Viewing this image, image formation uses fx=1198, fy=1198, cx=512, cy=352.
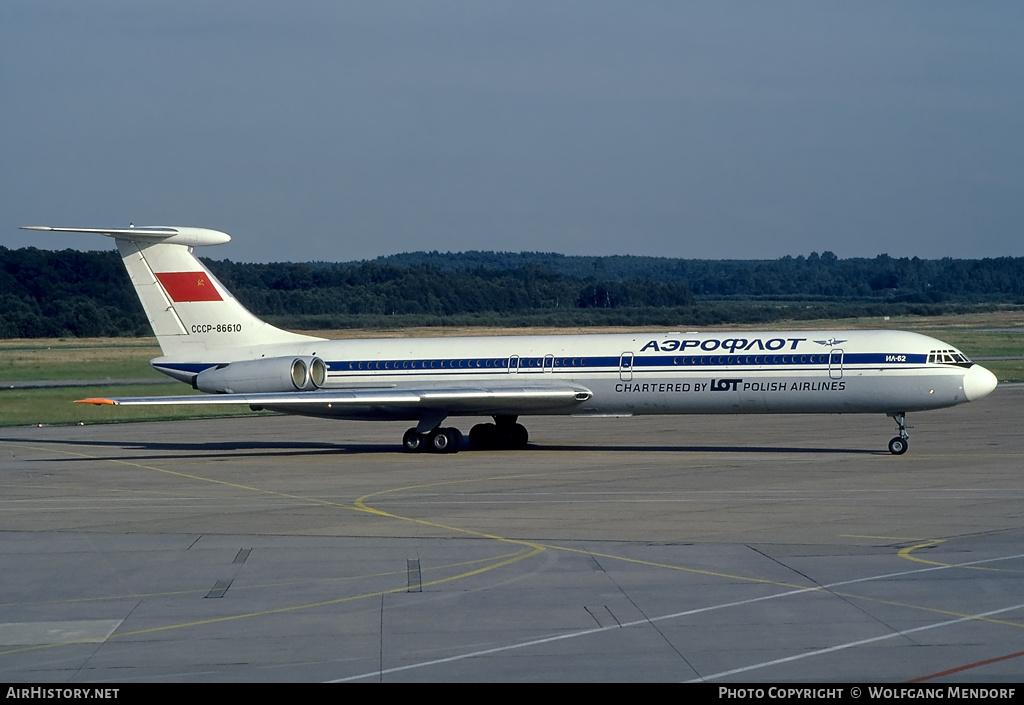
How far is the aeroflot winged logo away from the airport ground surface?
6013 mm

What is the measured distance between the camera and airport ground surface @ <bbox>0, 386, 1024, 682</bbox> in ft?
36.2

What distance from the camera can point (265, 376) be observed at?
109ft

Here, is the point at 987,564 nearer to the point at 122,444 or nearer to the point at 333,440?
the point at 333,440

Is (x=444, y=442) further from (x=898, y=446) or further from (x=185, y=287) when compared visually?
(x=898, y=446)

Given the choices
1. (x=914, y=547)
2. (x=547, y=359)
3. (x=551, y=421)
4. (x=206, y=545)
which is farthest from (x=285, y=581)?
(x=551, y=421)

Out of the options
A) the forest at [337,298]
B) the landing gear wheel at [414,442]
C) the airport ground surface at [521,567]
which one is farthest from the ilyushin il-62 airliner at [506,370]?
the forest at [337,298]

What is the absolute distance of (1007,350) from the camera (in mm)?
83562

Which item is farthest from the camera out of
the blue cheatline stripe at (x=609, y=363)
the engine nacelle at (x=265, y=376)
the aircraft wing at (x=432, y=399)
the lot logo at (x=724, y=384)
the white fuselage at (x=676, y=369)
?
the engine nacelle at (x=265, y=376)

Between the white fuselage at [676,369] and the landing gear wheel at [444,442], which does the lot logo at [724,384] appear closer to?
the white fuselage at [676,369]

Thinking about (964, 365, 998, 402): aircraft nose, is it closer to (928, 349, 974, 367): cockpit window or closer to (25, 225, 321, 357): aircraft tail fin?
(928, 349, 974, 367): cockpit window

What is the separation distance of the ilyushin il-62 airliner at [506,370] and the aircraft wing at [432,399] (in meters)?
0.05

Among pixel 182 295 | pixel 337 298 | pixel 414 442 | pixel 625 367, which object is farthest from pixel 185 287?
pixel 337 298

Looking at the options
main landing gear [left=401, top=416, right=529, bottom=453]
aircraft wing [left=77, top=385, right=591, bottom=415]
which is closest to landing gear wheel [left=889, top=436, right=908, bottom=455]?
A: aircraft wing [left=77, top=385, right=591, bottom=415]

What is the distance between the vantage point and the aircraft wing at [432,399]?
103 feet
